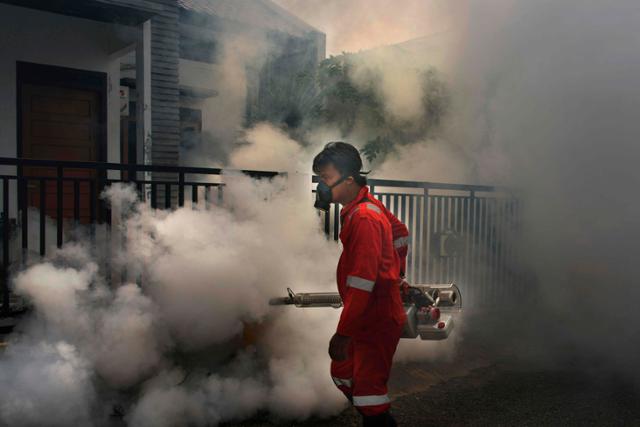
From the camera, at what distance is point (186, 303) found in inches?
168

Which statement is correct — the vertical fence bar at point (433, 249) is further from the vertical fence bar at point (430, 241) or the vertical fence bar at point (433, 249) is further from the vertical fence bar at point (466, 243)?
the vertical fence bar at point (466, 243)

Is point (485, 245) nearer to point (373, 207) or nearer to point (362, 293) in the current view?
point (373, 207)

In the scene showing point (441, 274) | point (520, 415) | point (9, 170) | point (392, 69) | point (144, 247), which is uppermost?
point (392, 69)

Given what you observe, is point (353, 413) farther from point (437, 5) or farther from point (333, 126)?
point (333, 126)

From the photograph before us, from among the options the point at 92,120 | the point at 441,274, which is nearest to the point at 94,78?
the point at 92,120

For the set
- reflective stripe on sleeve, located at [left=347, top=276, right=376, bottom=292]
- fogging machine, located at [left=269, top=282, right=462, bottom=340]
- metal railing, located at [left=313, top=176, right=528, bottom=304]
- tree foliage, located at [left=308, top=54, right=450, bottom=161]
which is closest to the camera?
reflective stripe on sleeve, located at [left=347, top=276, right=376, bottom=292]

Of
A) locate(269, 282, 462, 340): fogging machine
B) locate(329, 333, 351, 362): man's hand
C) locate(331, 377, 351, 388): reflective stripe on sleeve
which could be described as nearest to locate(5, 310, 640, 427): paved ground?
locate(269, 282, 462, 340): fogging machine

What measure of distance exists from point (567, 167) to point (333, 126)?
3.69 m

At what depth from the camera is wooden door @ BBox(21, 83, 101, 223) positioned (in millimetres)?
8719

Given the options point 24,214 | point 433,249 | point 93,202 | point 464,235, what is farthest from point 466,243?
point 24,214

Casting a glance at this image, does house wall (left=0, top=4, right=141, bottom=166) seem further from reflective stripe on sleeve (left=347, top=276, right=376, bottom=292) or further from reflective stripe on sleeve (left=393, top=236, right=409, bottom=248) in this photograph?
reflective stripe on sleeve (left=347, top=276, right=376, bottom=292)

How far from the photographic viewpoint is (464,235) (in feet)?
24.6

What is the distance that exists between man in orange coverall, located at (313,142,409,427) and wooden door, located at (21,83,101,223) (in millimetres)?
6353

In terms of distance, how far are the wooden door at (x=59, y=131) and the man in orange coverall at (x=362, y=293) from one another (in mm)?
6353
